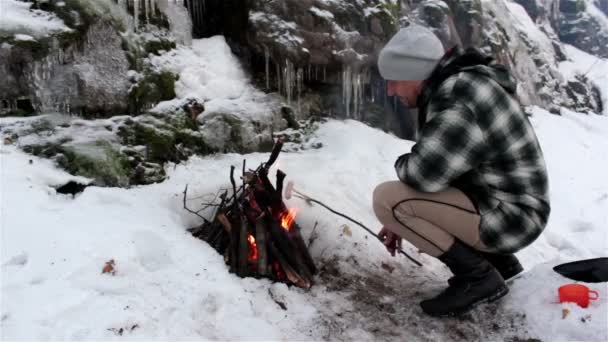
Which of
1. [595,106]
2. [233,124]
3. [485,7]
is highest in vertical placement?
[485,7]

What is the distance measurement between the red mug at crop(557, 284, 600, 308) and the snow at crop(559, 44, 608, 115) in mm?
17101

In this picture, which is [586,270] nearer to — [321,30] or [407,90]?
[407,90]

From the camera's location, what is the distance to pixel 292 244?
3635 mm

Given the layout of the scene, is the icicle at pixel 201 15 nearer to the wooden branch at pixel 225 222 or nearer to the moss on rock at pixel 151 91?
the moss on rock at pixel 151 91

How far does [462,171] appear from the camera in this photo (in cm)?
257

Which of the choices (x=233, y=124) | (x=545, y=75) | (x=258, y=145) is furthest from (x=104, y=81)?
(x=545, y=75)

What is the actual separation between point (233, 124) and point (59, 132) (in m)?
2.31

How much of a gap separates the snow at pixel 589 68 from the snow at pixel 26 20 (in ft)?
58.5

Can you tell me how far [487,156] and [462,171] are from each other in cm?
17

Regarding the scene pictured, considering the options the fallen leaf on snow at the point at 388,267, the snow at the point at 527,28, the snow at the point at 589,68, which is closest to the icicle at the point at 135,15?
the fallen leaf on snow at the point at 388,267

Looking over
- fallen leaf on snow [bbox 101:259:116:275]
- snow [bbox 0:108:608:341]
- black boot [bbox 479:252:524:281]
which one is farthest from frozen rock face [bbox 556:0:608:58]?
fallen leaf on snow [bbox 101:259:116:275]

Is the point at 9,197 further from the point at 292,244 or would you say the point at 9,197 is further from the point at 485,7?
the point at 485,7

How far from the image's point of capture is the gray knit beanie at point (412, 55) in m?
2.77

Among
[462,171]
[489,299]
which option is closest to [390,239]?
[489,299]
